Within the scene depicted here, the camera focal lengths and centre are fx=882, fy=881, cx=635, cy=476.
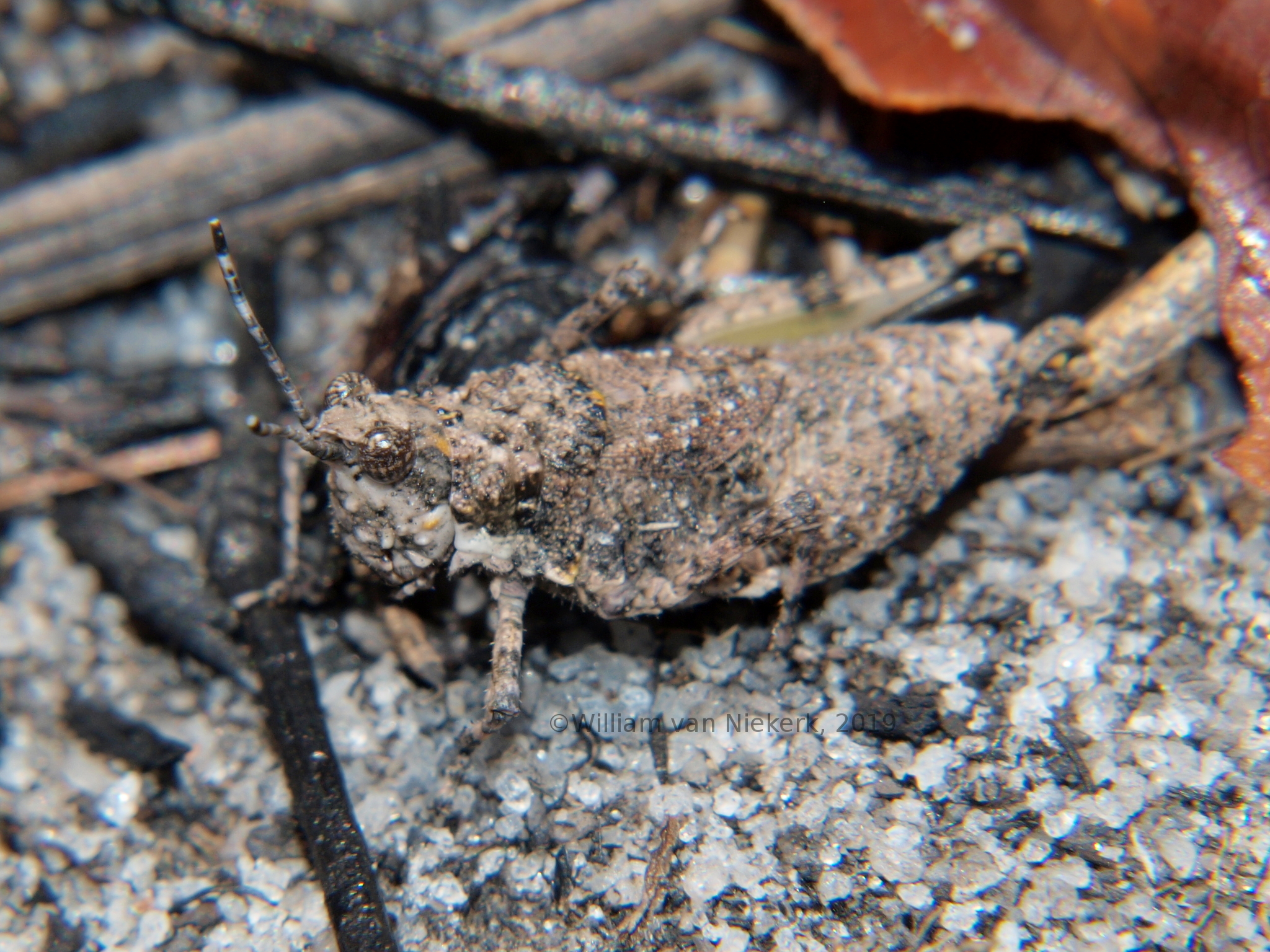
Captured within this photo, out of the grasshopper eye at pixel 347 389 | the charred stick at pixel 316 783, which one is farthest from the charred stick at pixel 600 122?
the charred stick at pixel 316 783

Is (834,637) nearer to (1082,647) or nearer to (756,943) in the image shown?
(1082,647)

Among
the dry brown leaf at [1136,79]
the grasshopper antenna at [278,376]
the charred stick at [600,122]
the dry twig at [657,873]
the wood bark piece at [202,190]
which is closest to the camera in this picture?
the grasshopper antenna at [278,376]

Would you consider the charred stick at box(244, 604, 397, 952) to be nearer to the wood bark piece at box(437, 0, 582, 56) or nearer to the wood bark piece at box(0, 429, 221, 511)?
the wood bark piece at box(0, 429, 221, 511)

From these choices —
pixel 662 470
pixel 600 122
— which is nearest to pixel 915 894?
pixel 662 470

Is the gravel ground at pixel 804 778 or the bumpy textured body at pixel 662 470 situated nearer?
the gravel ground at pixel 804 778

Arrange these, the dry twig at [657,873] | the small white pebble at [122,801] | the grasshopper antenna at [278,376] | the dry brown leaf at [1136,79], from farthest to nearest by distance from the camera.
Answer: the small white pebble at [122,801], the dry brown leaf at [1136,79], the dry twig at [657,873], the grasshopper antenna at [278,376]

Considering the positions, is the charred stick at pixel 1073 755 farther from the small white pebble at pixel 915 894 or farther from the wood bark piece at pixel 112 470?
the wood bark piece at pixel 112 470

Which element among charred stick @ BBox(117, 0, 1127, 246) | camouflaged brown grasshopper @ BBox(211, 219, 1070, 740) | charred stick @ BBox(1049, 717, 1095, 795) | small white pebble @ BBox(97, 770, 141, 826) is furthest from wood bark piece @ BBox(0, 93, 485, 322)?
charred stick @ BBox(1049, 717, 1095, 795)

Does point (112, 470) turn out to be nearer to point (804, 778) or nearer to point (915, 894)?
point (804, 778)

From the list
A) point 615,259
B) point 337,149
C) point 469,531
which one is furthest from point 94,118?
point 469,531
